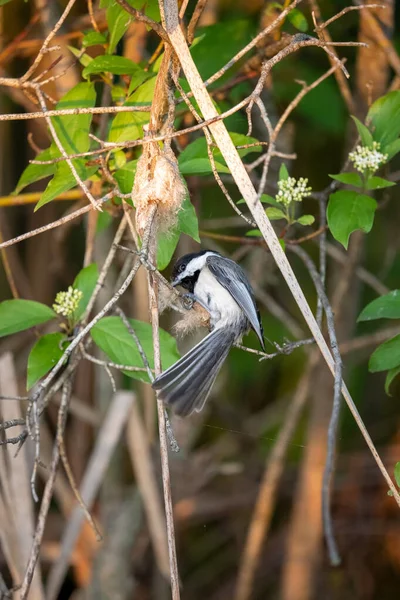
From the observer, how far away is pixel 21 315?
68.1 inches

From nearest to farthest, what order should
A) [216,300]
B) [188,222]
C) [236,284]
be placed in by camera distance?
[188,222]
[236,284]
[216,300]

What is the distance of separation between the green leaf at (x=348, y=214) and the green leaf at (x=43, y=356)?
2.25ft

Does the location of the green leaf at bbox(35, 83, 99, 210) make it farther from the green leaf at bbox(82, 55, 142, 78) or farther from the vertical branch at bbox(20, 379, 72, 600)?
the vertical branch at bbox(20, 379, 72, 600)

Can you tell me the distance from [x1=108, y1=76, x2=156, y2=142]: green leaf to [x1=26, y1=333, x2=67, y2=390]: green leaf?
1.66 feet

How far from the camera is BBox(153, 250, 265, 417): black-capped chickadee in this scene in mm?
1577

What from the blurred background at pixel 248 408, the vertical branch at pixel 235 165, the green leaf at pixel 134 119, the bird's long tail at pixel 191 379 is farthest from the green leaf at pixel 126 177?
the blurred background at pixel 248 408

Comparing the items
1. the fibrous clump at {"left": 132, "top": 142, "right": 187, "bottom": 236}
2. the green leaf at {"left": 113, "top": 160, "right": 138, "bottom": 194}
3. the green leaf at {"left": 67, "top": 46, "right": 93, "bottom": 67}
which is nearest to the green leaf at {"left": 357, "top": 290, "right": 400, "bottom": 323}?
the fibrous clump at {"left": 132, "top": 142, "right": 187, "bottom": 236}

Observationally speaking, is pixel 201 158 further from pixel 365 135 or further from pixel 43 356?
pixel 43 356

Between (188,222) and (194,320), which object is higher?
(188,222)

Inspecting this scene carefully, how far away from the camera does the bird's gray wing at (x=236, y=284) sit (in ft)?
6.60

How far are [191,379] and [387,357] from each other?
0.45 meters

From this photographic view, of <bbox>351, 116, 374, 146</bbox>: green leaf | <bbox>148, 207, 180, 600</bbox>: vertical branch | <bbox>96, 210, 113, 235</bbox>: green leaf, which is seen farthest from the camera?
<bbox>96, 210, 113, 235</bbox>: green leaf

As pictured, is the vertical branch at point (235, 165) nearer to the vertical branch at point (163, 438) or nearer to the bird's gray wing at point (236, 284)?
the vertical branch at point (163, 438)

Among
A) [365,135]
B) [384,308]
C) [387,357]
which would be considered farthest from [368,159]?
[387,357]
